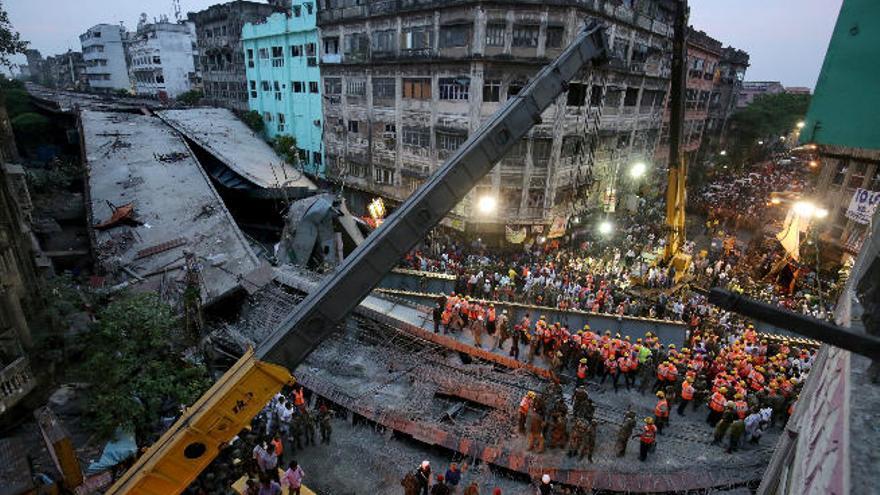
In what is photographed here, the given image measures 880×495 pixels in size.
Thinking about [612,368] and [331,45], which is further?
[331,45]

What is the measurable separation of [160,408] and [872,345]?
572 inches

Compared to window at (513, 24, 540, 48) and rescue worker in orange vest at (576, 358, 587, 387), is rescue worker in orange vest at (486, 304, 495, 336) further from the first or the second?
window at (513, 24, 540, 48)

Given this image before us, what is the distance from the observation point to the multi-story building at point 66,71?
9950cm

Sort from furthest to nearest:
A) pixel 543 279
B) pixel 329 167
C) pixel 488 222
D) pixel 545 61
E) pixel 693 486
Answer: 1. pixel 329 167
2. pixel 488 222
3. pixel 545 61
4. pixel 543 279
5. pixel 693 486

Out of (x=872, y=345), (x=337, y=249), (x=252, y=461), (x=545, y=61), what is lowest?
(x=252, y=461)

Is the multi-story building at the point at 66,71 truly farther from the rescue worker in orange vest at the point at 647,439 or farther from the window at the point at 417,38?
the rescue worker in orange vest at the point at 647,439

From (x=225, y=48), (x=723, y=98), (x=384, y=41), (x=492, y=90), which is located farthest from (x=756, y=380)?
(x=225, y=48)

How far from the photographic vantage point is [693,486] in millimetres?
11102

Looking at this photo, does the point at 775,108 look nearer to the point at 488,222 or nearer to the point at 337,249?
the point at 488,222

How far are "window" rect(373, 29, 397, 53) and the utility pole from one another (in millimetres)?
20037

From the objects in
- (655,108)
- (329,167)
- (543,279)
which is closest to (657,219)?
(655,108)

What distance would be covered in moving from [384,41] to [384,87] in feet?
10.6

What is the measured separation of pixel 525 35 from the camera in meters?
26.1

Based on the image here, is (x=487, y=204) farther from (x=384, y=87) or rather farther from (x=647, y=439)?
(x=647, y=439)
